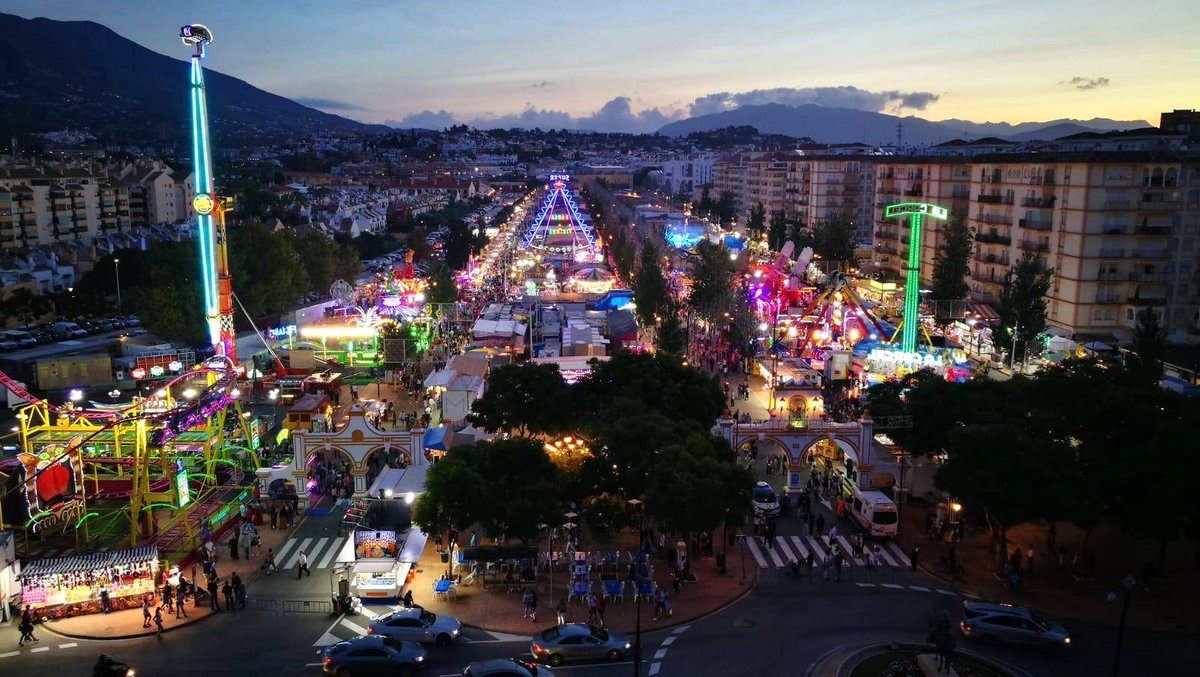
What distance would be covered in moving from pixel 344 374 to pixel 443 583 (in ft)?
82.4

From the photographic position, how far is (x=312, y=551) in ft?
80.5

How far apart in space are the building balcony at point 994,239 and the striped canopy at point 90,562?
50.1m

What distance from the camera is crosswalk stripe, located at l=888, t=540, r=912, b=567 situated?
23.7m

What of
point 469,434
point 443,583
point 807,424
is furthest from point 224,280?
point 807,424

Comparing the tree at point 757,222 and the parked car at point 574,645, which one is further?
the tree at point 757,222

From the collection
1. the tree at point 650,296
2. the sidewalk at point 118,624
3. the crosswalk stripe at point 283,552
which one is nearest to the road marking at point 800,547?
the crosswalk stripe at point 283,552

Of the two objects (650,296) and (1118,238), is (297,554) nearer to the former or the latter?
(650,296)

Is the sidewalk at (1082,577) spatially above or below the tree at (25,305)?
below

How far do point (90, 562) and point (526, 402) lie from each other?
13576 mm

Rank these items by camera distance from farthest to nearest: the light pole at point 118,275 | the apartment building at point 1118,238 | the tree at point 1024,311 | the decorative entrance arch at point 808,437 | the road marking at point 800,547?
the light pole at point 118,275, the apartment building at point 1118,238, the tree at point 1024,311, the decorative entrance arch at point 808,437, the road marking at point 800,547

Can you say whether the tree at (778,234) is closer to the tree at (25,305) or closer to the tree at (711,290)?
the tree at (711,290)

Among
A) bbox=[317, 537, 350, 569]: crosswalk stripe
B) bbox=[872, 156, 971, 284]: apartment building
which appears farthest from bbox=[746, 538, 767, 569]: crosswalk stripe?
bbox=[872, 156, 971, 284]: apartment building

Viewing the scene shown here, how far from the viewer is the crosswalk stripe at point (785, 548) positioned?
24188mm

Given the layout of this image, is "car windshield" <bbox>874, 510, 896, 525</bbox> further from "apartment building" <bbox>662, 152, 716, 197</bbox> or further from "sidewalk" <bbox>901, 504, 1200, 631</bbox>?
"apartment building" <bbox>662, 152, 716, 197</bbox>
